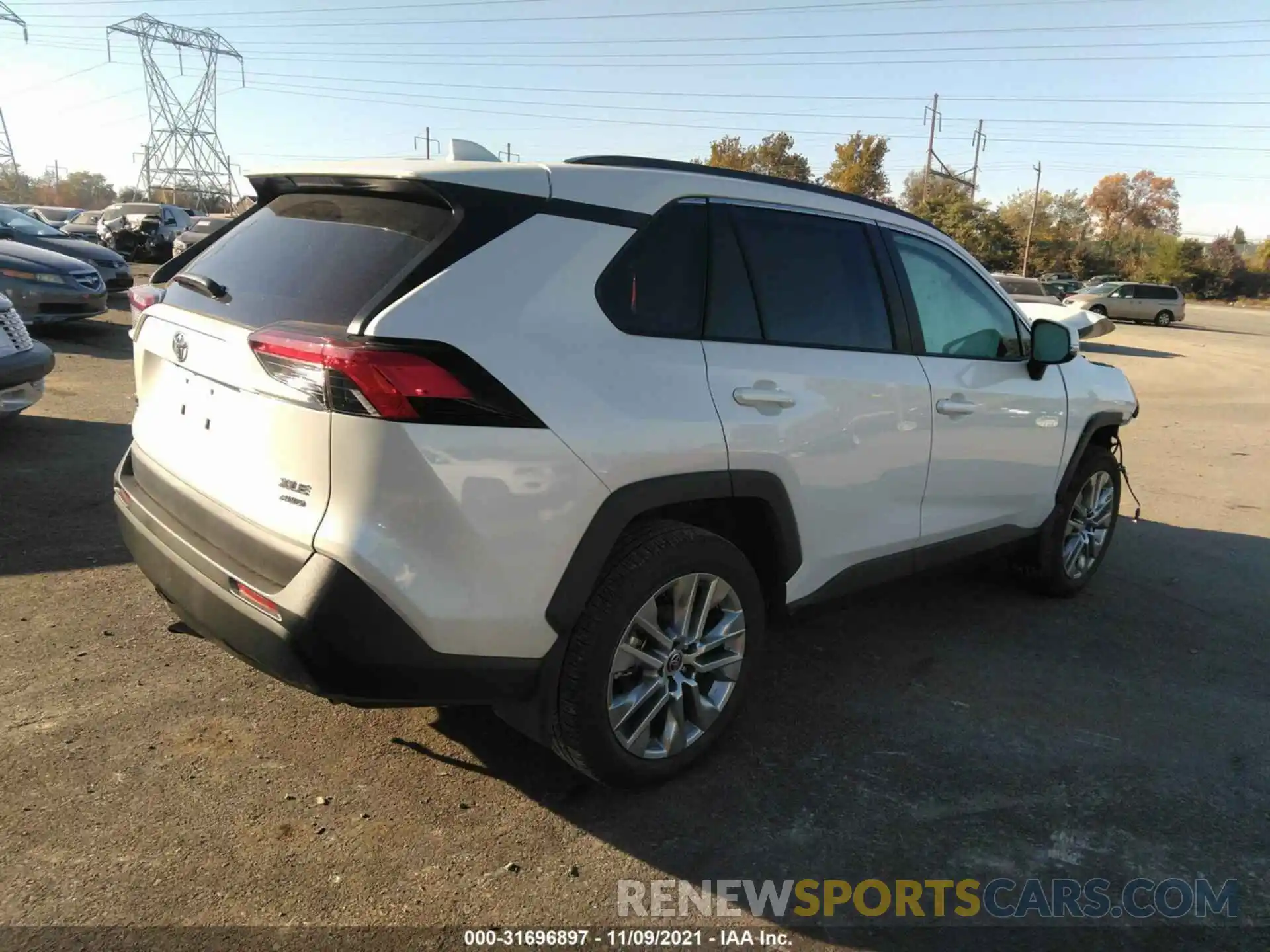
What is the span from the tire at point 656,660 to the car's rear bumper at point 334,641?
0.64ft

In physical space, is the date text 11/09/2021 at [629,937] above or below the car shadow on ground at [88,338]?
below

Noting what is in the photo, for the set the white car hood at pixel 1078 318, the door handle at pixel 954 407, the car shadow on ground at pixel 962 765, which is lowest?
the car shadow on ground at pixel 962 765

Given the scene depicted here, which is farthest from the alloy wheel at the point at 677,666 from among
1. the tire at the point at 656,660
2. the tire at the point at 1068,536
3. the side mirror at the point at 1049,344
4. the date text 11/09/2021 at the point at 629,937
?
the tire at the point at 1068,536

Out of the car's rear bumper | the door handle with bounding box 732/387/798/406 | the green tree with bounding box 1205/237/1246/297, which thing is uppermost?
the green tree with bounding box 1205/237/1246/297

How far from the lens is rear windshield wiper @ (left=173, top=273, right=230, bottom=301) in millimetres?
2777

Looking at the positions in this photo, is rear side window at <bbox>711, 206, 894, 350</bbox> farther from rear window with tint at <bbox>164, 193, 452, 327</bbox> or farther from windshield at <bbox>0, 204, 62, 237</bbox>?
windshield at <bbox>0, 204, 62, 237</bbox>

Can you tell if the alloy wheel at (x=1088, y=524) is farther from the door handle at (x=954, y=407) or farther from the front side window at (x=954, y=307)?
the door handle at (x=954, y=407)

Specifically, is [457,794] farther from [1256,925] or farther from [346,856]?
[1256,925]

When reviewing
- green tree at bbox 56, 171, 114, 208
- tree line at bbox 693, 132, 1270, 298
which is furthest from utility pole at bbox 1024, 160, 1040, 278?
green tree at bbox 56, 171, 114, 208

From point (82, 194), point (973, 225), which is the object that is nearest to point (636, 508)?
point (973, 225)

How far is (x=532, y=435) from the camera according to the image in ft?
7.80

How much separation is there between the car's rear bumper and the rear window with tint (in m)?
0.67

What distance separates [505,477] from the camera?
235cm

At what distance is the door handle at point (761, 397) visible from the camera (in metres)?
2.94
